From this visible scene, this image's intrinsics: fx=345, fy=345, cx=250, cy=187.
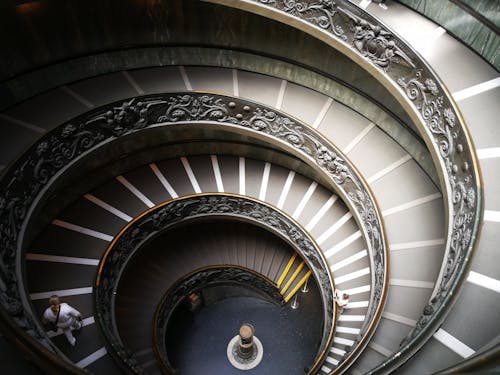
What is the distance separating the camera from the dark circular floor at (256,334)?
11078 mm

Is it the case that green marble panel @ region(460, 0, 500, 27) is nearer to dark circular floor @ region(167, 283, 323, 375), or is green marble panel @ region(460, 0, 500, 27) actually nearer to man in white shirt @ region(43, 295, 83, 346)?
man in white shirt @ region(43, 295, 83, 346)

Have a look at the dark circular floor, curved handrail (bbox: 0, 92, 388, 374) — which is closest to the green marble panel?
curved handrail (bbox: 0, 92, 388, 374)

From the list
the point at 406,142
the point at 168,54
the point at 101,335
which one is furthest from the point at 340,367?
the point at 168,54

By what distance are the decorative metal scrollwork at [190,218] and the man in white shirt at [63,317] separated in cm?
47

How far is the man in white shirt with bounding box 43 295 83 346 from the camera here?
242 inches

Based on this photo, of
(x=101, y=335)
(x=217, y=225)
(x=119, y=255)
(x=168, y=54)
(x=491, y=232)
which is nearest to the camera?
(x=491, y=232)

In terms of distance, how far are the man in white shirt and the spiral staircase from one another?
1.19 ft

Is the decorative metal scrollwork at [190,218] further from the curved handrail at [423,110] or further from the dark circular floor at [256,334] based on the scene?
the curved handrail at [423,110]

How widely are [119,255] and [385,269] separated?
599 centimetres

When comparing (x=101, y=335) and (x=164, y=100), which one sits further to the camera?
(x=164, y=100)

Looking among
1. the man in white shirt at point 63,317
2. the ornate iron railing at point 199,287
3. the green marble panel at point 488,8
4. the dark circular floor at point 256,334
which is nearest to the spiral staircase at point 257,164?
the ornate iron railing at point 199,287

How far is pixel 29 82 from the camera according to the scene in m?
7.63

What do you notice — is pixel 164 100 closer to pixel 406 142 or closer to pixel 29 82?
pixel 29 82

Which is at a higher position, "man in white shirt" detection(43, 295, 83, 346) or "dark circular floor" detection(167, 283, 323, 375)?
"dark circular floor" detection(167, 283, 323, 375)
